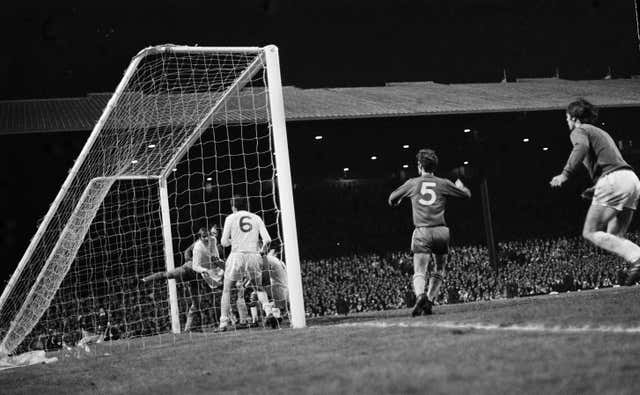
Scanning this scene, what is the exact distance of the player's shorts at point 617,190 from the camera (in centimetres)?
641

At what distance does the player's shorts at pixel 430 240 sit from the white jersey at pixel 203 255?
3.75 meters

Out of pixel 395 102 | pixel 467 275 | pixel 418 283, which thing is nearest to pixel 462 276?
pixel 467 275

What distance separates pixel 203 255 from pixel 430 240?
4.28 m

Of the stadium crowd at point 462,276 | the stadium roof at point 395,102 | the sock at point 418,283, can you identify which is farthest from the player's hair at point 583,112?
the stadium crowd at point 462,276

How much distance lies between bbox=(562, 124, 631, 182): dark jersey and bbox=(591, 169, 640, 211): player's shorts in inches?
3.1

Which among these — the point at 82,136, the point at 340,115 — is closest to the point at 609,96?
the point at 340,115

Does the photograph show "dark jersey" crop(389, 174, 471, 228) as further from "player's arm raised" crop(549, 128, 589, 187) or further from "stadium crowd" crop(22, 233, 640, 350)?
"stadium crowd" crop(22, 233, 640, 350)

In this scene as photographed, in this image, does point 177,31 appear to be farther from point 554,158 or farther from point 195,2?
point 554,158

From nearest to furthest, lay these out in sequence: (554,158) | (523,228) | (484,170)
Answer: (484,170) → (523,228) → (554,158)

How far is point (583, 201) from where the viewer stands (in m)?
27.8

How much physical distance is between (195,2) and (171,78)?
5.93m

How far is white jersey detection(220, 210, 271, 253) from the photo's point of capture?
9.38 m

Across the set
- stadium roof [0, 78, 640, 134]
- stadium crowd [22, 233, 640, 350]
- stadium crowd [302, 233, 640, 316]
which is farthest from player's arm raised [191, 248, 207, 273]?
stadium crowd [302, 233, 640, 316]

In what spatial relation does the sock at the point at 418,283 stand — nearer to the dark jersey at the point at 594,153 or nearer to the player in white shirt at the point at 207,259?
the dark jersey at the point at 594,153
